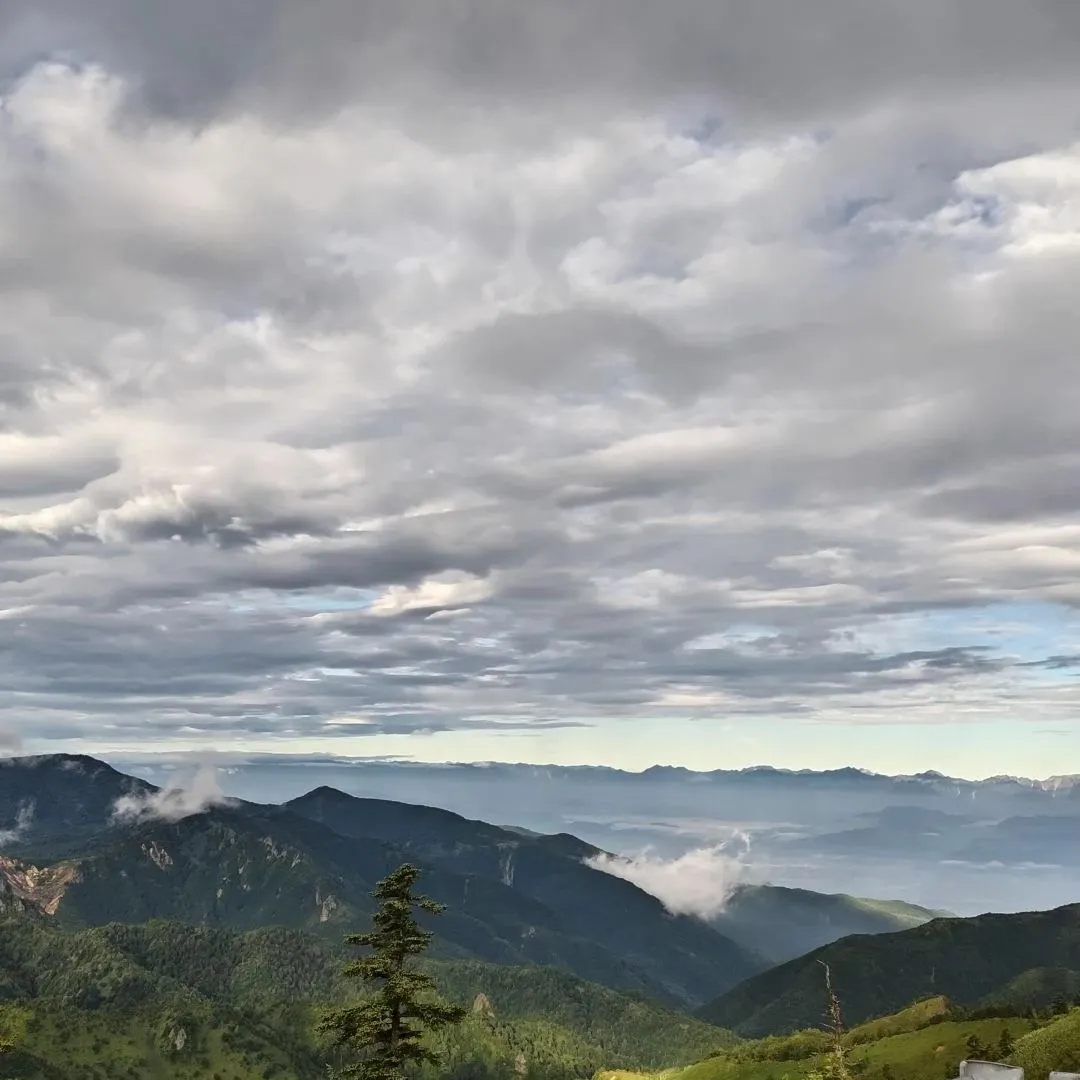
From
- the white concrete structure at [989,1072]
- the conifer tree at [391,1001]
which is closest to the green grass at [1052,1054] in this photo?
the white concrete structure at [989,1072]

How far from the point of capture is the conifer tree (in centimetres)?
4941

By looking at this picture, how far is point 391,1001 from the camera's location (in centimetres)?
4934

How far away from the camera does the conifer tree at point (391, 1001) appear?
1945 inches

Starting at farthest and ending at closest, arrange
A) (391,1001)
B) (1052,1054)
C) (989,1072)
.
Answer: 1. (1052,1054)
2. (989,1072)
3. (391,1001)

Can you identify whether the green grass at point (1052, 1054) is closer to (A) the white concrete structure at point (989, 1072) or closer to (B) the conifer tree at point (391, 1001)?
(A) the white concrete structure at point (989, 1072)

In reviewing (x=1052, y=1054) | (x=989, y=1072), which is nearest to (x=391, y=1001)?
(x=989, y=1072)

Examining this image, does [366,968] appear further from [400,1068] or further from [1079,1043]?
[1079,1043]

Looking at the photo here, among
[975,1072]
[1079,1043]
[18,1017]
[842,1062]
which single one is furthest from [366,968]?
[1079,1043]

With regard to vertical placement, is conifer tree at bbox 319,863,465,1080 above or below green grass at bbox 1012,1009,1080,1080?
above

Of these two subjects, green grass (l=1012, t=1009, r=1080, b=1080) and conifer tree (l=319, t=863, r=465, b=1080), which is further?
green grass (l=1012, t=1009, r=1080, b=1080)

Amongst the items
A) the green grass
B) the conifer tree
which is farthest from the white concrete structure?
the conifer tree

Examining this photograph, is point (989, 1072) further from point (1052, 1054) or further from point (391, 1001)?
point (391, 1001)

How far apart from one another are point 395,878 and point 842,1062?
84.9ft

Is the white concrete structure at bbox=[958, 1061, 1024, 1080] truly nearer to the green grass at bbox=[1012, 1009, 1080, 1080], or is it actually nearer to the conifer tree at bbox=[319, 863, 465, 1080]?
the green grass at bbox=[1012, 1009, 1080, 1080]
